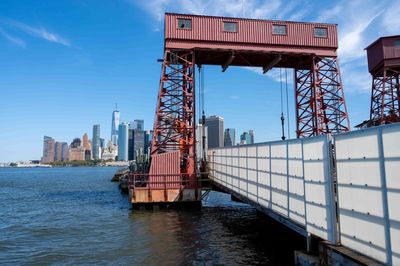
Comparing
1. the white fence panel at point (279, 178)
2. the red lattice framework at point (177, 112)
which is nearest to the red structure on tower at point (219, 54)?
the red lattice framework at point (177, 112)

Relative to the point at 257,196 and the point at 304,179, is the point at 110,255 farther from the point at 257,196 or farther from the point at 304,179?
the point at 304,179

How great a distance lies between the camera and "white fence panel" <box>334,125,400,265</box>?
6453 mm

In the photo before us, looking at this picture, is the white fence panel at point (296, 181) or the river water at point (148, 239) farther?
the river water at point (148, 239)

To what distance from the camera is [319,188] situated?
9227 mm

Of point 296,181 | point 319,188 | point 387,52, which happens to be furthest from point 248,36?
point 319,188

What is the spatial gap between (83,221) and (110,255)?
10.1 metres

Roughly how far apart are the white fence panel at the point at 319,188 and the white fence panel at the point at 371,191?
346mm

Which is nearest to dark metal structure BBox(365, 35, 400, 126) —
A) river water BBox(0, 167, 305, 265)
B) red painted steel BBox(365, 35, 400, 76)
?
red painted steel BBox(365, 35, 400, 76)

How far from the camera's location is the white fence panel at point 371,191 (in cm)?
645

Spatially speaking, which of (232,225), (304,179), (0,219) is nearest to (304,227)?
(304,179)

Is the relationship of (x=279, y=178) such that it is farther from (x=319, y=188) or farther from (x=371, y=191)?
(x=371, y=191)

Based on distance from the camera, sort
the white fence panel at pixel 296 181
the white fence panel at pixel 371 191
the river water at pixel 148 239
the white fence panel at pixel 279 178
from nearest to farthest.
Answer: the white fence panel at pixel 371 191
the white fence panel at pixel 296 181
the white fence panel at pixel 279 178
the river water at pixel 148 239

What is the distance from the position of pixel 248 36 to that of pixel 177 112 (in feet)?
31.4

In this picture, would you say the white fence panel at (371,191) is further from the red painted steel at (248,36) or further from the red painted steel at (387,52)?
the red painted steel at (387,52)
